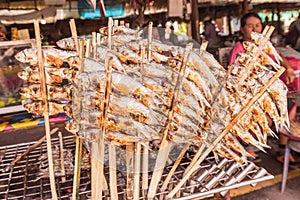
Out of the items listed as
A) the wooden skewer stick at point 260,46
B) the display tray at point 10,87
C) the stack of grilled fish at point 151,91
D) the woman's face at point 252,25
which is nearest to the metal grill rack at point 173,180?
the stack of grilled fish at point 151,91

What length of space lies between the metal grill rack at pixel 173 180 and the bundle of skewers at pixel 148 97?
0.50 ft

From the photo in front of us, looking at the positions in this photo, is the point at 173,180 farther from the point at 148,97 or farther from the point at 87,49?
the point at 87,49

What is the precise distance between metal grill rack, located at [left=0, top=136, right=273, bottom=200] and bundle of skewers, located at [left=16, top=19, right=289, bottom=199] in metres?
0.15

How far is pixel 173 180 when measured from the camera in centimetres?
162

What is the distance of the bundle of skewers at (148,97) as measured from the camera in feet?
3.66

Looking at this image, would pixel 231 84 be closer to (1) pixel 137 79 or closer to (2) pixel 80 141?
(1) pixel 137 79

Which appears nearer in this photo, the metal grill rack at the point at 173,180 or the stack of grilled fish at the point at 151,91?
the stack of grilled fish at the point at 151,91

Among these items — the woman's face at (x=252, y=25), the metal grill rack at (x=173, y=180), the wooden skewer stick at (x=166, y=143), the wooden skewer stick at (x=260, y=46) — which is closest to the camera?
the wooden skewer stick at (x=166, y=143)

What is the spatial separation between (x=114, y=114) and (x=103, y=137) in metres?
0.09

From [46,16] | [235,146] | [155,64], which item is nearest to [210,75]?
[155,64]

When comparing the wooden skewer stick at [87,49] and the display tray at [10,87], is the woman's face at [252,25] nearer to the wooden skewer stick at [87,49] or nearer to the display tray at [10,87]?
the wooden skewer stick at [87,49]

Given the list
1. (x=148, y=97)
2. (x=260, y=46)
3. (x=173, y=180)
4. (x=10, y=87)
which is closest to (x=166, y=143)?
(x=148, y=97)

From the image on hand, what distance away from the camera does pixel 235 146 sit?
1438 mm

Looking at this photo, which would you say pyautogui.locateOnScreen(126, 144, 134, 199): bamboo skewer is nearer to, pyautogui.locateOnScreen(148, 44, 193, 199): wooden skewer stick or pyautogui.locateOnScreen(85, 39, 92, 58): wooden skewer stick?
pyautogui.locateOnScreen(148, 44, 193, 199): wooden skewer stick
